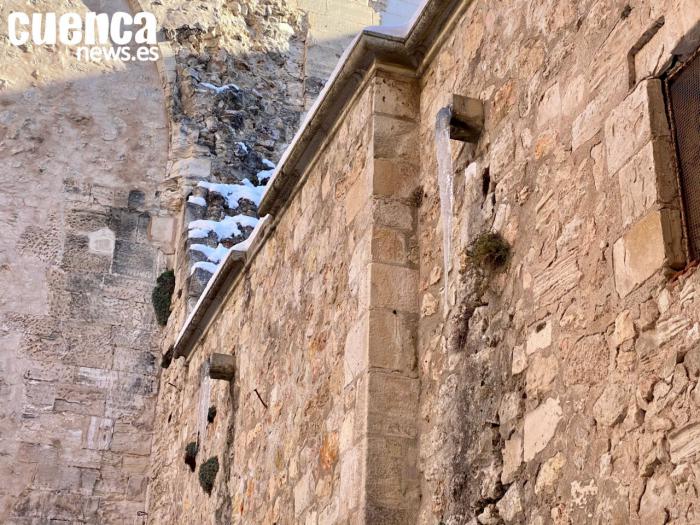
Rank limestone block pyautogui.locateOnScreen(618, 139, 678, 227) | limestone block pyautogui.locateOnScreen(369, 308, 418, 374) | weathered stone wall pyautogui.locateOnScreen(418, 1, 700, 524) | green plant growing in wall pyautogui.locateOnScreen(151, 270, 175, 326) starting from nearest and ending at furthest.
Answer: weathered stone wall pyautogui.locateOnScreen(418, 1, 700, 524)
limestone block pyautogui.locateOnScreen(618, 139, 678, 227)
limestone block pyautogui.locateOnScreen(369, 308, 418, 374)
green plant growing in wall pyautogui.locateOnScreen(151, 270, 175, 326)

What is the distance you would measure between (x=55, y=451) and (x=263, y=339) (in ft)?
13.8

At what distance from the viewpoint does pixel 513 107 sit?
3.92m

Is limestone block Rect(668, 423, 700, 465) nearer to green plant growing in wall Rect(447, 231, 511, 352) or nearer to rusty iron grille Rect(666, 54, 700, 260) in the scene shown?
rusty iron grille Rect(666, 54, 700, 260)

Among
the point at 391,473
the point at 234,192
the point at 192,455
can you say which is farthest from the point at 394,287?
the point at 234,192

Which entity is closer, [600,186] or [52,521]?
[600,186]

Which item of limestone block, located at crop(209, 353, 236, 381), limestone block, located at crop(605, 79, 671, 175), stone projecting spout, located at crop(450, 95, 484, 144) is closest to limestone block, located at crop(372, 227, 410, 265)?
stone projecting spout, located at crop(450, 95, 484, 144)

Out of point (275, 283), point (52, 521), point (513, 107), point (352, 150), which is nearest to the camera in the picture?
point (513, 107)

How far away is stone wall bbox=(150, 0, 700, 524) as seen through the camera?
9.43 ft

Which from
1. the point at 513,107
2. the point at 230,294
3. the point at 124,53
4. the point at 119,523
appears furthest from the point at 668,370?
the point at 124,53

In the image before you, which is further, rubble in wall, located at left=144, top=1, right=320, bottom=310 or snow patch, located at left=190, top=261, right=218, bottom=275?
rubble in wall, located at left=144, top=1, right=320, bottom=310

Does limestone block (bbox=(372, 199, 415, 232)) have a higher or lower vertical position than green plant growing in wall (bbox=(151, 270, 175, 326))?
lower

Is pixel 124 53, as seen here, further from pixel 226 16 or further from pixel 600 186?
pixel 600 186

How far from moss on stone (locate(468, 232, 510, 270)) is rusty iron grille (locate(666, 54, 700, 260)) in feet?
3.03

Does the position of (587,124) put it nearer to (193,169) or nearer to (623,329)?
(623,329)
